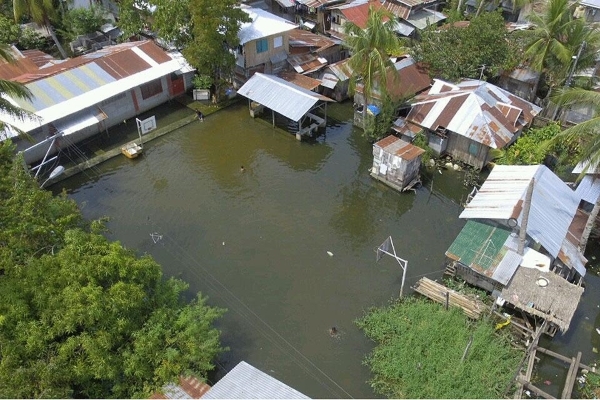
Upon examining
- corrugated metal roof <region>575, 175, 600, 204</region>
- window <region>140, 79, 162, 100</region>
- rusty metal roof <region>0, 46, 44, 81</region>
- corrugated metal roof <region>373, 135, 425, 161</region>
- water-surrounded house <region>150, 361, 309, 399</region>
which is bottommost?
water-surrounded house <region>150, 361, 309, 399</region>

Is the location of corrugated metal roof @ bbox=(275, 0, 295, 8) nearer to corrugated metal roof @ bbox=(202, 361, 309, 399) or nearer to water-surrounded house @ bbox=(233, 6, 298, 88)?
water-surrounded house @ bbox=(233, 6, 298, 88)

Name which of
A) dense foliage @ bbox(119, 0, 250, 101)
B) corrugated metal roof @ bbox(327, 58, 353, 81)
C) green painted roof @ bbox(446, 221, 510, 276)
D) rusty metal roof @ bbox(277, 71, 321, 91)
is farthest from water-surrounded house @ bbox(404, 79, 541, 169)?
dense foliage @ bbox(119, 0, 250, 101)

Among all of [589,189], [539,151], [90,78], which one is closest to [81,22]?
[90,78]

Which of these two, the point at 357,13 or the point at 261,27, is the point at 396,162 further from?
the point at 357,13

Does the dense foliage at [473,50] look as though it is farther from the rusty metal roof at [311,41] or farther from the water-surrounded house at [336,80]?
the rusty metal roof at [311,41]

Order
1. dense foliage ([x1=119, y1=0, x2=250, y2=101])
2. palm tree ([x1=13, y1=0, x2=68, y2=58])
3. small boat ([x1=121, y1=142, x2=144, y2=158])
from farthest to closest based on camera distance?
palm tree ([x1=13, y1=0, x2=68, y2=58]) → dense foliage ([x1=119, y1=0, x2=250, y2=101]) → small boat ([x1=121, y1=142, x2=144, y2=158])

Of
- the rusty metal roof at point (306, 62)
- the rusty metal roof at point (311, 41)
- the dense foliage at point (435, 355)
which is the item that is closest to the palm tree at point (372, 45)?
the rusty metal roof at point (306, 62)
